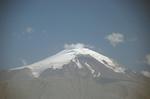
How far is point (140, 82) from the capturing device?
24.2 ft

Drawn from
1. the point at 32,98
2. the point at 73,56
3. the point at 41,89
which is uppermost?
the point at 73,56

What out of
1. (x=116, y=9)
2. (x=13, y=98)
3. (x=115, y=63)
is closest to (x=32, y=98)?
(x=13, y=98)

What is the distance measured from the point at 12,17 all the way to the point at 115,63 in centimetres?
225

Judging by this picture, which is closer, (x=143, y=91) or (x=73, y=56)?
(x=143, y=91)

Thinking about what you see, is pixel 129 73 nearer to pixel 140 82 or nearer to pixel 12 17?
pixel 140 82

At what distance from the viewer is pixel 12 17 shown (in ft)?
20.9

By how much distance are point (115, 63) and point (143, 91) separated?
0.78 meters

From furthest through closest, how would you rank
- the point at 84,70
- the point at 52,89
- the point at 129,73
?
the point at 52,89, the point at 84,70, the point at 129,73

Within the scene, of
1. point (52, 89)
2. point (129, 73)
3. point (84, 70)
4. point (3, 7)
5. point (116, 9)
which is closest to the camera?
point (3, 7)

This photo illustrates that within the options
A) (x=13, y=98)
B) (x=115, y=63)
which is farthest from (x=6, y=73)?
(x=115, y=63)

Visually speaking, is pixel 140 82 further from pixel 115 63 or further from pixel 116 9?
pixel 116 9

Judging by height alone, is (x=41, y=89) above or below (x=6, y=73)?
above

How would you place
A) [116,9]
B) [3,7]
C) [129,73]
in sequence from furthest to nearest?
[129,73]
[116,9]
[3,7]

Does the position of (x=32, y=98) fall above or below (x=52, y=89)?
below
